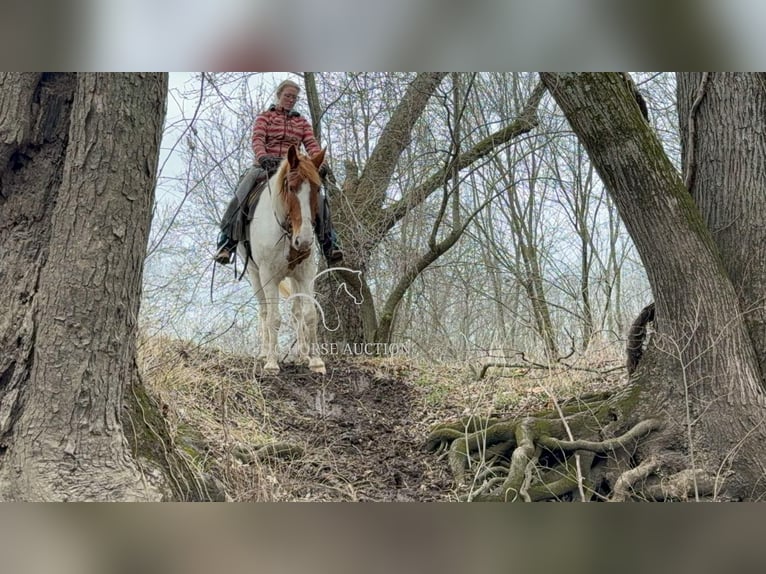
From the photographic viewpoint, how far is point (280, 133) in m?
3.89

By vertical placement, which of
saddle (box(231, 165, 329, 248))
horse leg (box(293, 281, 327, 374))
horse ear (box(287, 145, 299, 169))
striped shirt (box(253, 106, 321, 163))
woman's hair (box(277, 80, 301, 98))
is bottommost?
horse leg (box(293, 281, 327, 374))

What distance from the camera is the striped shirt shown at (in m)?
3.86

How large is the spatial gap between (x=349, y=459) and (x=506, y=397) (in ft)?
3.20

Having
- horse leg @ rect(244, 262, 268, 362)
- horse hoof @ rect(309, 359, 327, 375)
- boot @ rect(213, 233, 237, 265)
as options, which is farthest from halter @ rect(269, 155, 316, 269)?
horse hoof @ rect(309, 359, 327, 375)

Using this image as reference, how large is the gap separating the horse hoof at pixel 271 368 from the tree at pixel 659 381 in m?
0.99

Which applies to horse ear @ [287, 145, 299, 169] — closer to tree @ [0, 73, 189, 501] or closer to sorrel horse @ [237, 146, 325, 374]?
sorrel horse @ [237, 146, 325, 374]

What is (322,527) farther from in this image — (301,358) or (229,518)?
(301,358)

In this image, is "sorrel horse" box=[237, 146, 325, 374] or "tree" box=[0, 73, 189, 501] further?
"sorrel horse" box=[237, 146, 325, 374]

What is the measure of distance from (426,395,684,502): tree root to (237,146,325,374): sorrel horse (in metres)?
0.97

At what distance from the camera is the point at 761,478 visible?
3736 mm

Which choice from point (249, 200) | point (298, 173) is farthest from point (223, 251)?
point (298, 173)

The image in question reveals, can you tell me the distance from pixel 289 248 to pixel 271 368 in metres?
0.71

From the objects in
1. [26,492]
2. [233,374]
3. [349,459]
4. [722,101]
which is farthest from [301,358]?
[722,101]
